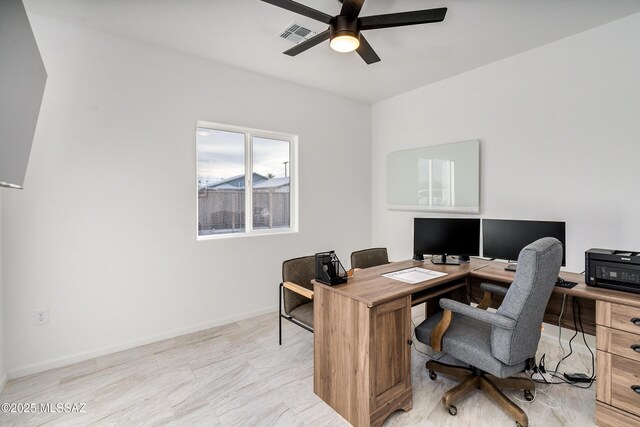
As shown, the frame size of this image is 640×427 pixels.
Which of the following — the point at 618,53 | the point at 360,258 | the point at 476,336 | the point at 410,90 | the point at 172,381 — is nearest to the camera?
the point at 476,336

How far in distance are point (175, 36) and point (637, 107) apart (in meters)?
3.98

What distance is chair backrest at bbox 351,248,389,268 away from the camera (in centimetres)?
305

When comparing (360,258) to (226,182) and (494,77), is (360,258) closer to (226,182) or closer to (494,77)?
(226,182)

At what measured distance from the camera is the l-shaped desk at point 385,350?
173 cm

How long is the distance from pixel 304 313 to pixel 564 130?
9.63 feet

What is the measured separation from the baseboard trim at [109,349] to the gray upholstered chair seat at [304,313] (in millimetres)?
1108

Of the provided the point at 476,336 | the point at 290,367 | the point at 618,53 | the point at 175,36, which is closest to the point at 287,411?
the point at 290,367

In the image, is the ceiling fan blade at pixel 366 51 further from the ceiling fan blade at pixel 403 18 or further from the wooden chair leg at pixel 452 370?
the wooden chair leg at pixel 452 370

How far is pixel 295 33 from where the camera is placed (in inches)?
104

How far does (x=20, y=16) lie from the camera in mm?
1235

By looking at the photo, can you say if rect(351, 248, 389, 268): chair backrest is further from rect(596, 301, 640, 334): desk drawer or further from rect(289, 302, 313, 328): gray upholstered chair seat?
rect(596, 301, 640, 334): desk drawer

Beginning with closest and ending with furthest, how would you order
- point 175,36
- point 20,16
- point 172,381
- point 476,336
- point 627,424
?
point 20,16 < point 627,424 < point 476,336 < point 172,381 < point 175,36

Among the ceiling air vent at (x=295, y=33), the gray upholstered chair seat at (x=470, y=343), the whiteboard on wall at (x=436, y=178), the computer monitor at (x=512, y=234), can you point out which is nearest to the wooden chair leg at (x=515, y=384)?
the gray upholstered chair seat at (x=470, y=343)

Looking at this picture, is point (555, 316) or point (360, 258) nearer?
point (555, 316)
